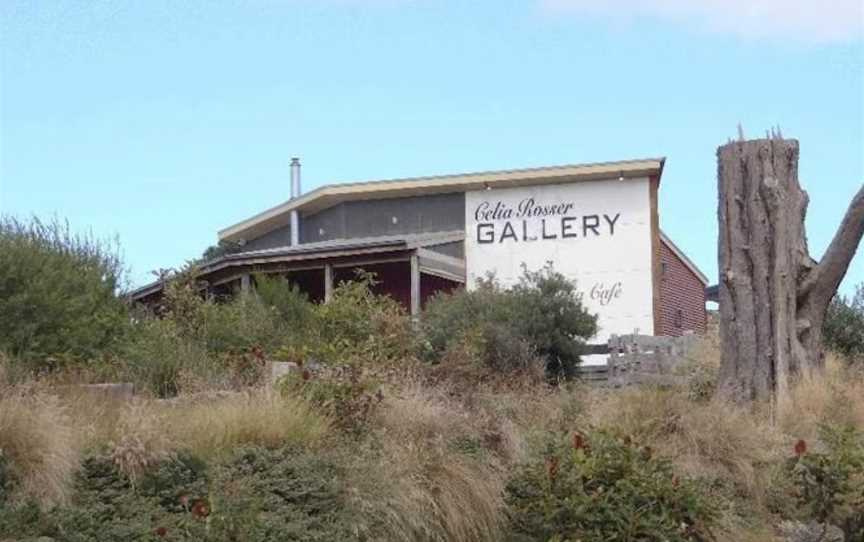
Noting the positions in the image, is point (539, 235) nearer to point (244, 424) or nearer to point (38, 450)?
point (244, 424)

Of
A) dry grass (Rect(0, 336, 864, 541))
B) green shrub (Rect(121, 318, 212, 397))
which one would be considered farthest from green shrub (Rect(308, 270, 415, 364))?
dry grass (Rect(0, 336, 864, 541))

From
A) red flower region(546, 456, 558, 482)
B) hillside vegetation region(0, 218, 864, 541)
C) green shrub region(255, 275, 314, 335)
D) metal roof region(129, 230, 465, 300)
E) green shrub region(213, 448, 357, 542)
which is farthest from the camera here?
metal roof region(129, 230, 465, 300)

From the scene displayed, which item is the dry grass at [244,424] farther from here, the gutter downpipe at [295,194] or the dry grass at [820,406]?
the gutter downpipe at [295,194]

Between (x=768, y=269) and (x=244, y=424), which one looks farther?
(x=768, y=269)

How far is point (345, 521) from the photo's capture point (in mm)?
8789

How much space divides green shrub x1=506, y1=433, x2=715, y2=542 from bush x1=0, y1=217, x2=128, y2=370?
5.42 metres

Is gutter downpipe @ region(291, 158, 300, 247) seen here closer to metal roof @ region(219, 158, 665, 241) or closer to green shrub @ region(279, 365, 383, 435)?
metal roof @ region(219, 158, 665, 241)

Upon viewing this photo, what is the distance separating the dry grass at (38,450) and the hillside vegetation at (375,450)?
14 mm

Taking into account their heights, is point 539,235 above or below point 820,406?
above

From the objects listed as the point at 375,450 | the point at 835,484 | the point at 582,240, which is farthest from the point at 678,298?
the point at 375,450

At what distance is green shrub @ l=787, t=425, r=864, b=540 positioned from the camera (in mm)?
9430

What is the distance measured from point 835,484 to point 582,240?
20.8 metres

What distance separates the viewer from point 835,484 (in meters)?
9.63

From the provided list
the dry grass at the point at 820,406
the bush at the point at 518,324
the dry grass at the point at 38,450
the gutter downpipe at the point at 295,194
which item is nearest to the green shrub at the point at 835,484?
the dry grass at the point at 820,406
